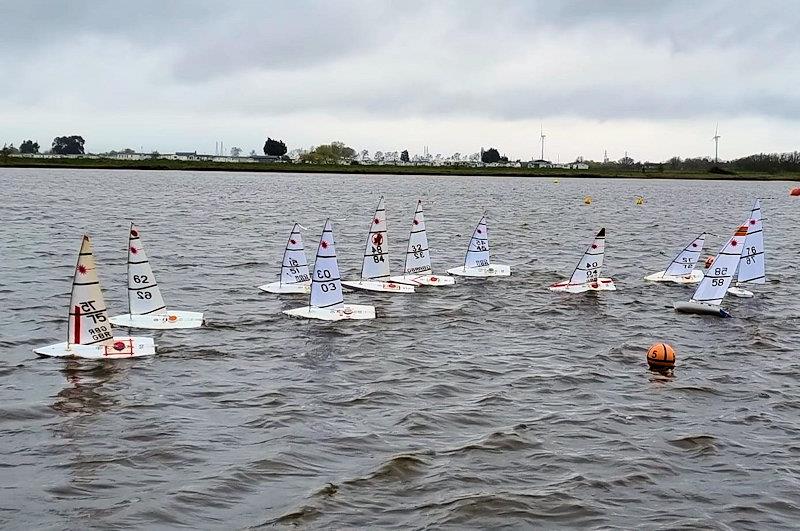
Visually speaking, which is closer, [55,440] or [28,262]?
[55,440]

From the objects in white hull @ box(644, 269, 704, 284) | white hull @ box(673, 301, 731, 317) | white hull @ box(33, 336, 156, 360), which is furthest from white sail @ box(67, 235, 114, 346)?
white hull @ box(644, 269, 704, 284)

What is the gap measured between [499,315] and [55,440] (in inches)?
797

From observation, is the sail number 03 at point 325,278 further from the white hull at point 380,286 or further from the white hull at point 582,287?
the white hull at point 582,287

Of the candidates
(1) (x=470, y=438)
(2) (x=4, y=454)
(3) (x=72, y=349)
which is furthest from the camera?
(3) (x=72, y=349)

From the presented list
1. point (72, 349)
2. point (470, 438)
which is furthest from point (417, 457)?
point (72, 349)

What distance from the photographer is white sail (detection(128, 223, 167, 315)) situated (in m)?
29.3

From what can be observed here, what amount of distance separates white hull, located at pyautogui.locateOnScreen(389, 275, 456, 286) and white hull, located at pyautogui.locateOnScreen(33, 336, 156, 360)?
16742 millimetres

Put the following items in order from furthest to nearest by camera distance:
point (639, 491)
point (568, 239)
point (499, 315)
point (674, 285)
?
1. point (568, 239)
2. point (674, 285)
3. point (499, 315)
4. point (639, 491)

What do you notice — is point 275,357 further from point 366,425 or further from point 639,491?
point 639,491

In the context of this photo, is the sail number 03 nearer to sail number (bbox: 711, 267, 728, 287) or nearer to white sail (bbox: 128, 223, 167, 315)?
white sail (bbox: 128, 223, 167, 315)

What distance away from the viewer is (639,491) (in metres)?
17.5

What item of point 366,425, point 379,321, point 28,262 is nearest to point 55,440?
point 366,425

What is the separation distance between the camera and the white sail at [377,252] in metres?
38.4

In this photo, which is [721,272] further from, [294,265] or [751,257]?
[294,265]
